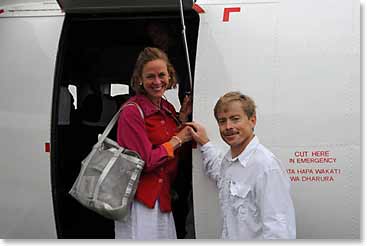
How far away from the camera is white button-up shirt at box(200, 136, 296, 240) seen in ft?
9.53

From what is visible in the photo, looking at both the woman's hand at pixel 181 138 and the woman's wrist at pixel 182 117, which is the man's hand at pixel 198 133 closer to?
the woman's hand at pixel 181 138

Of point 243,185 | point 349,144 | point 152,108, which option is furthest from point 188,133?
point 349,144

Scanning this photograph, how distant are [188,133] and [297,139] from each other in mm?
690

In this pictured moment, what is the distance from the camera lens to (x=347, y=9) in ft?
11.8

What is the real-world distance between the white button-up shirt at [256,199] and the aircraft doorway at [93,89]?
910 millimetres

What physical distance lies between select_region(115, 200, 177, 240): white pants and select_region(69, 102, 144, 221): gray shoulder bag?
2.7 inches

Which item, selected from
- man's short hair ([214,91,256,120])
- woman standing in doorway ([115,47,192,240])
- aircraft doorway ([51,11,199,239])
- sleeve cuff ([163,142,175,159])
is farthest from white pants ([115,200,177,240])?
man's short hair ([214,91,256,120])

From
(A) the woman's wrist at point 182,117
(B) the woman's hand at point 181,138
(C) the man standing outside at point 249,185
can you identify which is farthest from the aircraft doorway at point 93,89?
(C) the man standing outside at point 249,185

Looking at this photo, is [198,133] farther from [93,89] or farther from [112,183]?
[93,89]

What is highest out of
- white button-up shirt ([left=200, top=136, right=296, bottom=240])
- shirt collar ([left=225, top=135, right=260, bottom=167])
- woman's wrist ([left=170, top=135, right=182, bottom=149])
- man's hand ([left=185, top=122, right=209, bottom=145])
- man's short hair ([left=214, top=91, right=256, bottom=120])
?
man's short hair ([left=214, top=91, right=256, bottom=120])

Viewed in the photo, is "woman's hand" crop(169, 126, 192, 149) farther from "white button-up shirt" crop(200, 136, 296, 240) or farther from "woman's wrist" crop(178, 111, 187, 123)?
"white button-up shirt" crop(200, 136, 296, 240)

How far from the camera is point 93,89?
5.04 metres

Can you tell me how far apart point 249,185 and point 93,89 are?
7.98ft

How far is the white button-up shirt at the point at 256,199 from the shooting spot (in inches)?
114
